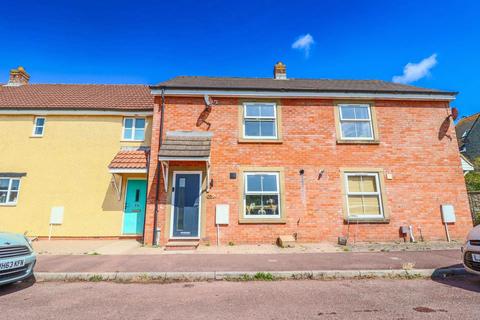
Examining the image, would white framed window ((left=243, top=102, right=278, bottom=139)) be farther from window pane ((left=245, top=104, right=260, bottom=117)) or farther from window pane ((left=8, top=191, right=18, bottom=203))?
window pane ((left=8, top=191, right=18, bottom=203))

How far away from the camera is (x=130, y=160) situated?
994 cm

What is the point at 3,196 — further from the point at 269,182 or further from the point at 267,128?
the point at 267,128

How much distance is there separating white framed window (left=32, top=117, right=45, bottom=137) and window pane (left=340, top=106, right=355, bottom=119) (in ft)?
42.2

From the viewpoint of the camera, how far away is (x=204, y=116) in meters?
9.63

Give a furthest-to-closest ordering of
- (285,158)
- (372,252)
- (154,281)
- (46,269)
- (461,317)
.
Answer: (285,158), (372,252), (46,269), (154,281), (461,317)

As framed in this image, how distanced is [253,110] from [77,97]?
8996 mm

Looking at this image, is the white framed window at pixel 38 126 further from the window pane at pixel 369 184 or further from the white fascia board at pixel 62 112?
the window pane at pixel 369 184

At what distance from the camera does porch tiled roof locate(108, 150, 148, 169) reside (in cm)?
965

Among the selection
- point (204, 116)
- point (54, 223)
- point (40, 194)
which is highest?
point (204, 116)

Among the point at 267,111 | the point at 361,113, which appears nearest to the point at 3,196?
the point at 267,111

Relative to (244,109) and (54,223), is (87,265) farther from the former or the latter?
(244,109)

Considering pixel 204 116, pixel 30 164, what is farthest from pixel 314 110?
pixel 30 164

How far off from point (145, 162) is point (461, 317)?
9.60m

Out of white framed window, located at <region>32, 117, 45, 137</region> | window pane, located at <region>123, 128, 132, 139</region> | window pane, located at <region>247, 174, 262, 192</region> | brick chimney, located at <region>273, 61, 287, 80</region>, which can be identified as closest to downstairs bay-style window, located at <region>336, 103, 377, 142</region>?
window pane, located at <region>247, 174, 262, 192</region>
